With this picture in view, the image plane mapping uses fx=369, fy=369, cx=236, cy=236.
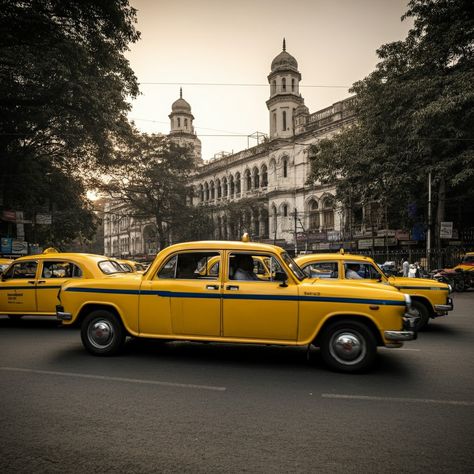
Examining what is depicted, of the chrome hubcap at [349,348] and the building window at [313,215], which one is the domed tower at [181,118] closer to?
the building window at [313,215]

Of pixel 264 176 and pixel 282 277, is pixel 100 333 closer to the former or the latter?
pixel 282 277

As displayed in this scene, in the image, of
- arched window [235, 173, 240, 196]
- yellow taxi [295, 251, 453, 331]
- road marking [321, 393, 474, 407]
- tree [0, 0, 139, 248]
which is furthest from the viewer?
arched window [235, 173, 240, 196]

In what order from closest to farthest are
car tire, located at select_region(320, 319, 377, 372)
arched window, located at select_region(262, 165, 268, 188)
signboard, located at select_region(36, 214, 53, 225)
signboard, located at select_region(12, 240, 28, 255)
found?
car tire, located at select_region(320, 319, 377, 372) → signboard, located at select_region(12, 240, 28, 255) → signboard, located at select_region(36, 214, 53, 225) → arched window, located at select_region(262, 165, 268, 188)

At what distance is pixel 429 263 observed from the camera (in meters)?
20.8

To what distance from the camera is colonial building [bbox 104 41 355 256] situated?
1425 inches

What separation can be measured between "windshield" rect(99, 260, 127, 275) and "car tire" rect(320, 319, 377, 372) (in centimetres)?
544

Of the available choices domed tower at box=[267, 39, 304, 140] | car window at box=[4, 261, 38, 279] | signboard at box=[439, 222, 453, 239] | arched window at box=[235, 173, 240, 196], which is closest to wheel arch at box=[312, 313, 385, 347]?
car window at box=[4, 261, 38, 279]

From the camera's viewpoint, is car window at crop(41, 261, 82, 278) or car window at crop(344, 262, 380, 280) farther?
car window at crop(41, 261, 82, 278)

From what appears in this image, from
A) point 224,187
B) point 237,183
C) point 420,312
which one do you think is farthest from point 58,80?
point 224,187

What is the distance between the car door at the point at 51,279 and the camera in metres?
8.16

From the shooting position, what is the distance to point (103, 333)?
5.95m

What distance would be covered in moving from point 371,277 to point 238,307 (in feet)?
11.7

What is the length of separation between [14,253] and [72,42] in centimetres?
1455

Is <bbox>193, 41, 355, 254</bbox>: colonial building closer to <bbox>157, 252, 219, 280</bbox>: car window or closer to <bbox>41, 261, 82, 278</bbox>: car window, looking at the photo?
<bbox>41, 261, 82, 278</bbox>: car window
